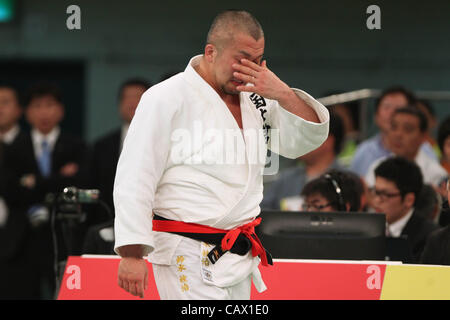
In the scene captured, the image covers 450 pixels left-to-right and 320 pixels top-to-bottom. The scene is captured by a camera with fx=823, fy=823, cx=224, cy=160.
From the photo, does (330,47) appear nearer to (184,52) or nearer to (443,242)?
(184,52)

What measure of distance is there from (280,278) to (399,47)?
5952 millimetres

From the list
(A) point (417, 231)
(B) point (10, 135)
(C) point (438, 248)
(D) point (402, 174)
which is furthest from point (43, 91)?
(C) point (438, 248)

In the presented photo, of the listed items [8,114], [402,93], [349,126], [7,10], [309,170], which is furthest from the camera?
[7,10]

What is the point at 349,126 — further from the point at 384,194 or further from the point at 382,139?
the point at 384,194

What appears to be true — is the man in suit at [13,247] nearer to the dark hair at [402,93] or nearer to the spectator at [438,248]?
the dark hair at [402,93]

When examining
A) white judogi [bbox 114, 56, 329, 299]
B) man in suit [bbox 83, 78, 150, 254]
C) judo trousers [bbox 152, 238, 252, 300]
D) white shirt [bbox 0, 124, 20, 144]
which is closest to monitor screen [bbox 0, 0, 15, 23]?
white shirt [bbox 0, 124, 20, 144]

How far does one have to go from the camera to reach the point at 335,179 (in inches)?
173

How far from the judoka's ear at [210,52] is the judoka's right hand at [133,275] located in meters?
0.78

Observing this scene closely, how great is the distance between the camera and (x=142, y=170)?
282 centimetres

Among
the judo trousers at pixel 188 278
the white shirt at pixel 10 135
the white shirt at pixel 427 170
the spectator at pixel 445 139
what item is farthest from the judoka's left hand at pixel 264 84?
the white shirt at pixel 10 135

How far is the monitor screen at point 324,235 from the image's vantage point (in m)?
3.71

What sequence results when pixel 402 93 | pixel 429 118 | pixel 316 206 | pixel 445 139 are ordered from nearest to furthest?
pixel 316 206 → pixel 445 139 → pixel 402 93 → pixel 429 118

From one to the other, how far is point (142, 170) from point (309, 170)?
2.87 m
